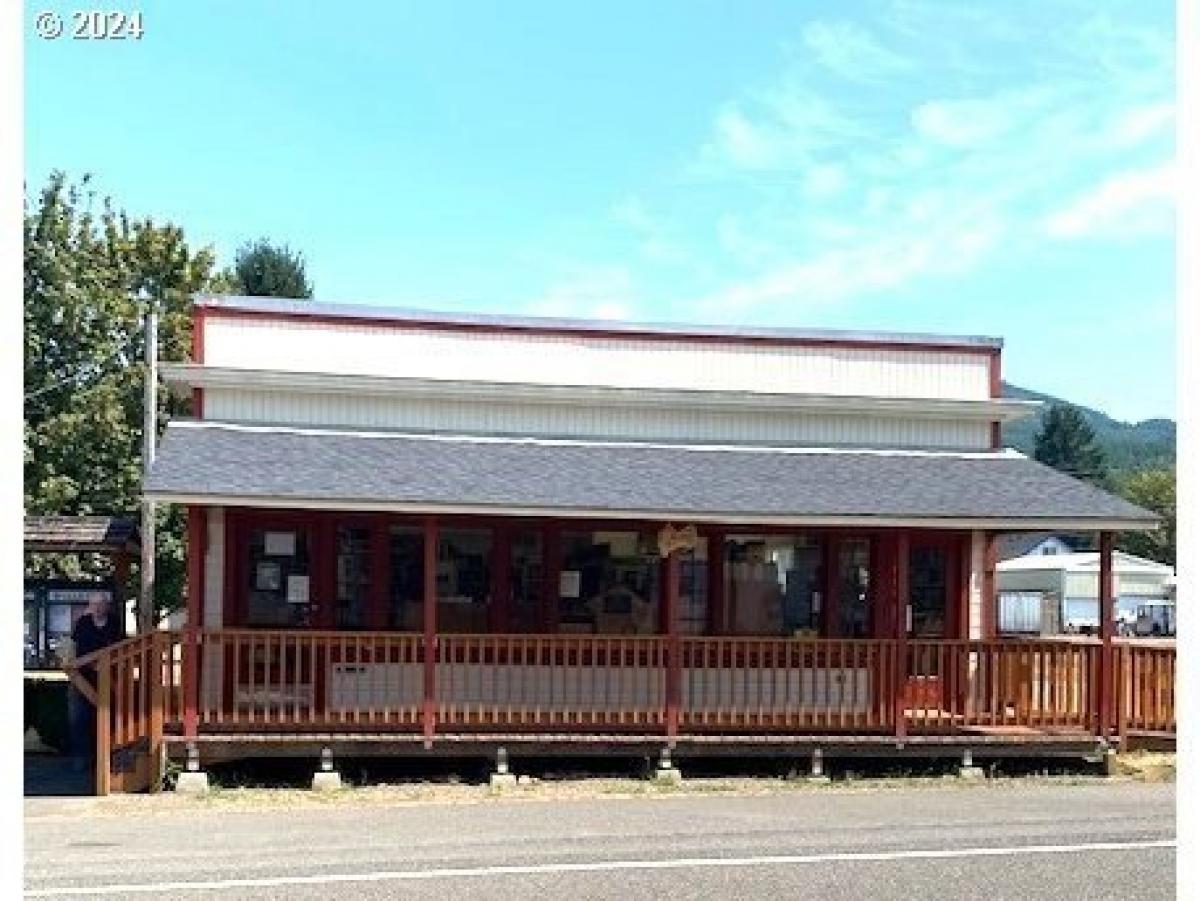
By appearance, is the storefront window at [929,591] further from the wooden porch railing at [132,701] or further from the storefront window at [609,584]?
the wooden porch railing at [132,701]

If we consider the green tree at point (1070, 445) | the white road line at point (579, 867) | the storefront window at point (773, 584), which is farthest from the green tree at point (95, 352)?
the green tree at point (1070, 445)

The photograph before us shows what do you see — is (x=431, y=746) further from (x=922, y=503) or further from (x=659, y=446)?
(x=922, y=503)

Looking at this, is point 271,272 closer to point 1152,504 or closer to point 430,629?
point 430,629

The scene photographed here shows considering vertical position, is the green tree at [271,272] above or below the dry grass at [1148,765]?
above

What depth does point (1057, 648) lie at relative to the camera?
16297mm

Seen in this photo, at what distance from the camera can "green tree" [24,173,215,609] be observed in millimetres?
29672

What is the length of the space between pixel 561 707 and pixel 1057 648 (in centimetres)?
555

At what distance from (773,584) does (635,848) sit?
6.61 metres

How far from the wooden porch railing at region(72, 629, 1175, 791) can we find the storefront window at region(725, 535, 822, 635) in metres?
0.59

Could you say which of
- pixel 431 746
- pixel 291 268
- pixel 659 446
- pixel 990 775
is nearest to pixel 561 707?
pixel 431 746

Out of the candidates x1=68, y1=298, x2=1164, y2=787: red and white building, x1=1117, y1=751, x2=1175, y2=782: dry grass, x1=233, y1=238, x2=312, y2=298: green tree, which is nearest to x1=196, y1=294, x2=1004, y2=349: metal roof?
x1=68, y1=298, x2=1164, y2=787: red and white building

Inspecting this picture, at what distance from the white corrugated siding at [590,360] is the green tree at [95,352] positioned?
1214 centimetres

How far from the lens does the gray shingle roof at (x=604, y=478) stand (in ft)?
48.4

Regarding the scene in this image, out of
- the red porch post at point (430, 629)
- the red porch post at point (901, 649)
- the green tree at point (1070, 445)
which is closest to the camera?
the red porch post at point (430, 629)
